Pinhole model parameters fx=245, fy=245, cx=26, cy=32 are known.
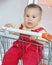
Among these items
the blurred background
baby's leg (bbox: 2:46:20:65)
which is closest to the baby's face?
baby's leg (bbox: 2:46:20:65)

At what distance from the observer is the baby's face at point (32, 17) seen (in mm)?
1334

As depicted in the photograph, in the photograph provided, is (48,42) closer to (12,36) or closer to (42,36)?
(42,36)

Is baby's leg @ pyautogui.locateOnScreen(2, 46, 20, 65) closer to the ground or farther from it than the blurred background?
closer to the ground

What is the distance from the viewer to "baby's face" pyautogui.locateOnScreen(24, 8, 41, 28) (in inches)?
52.5

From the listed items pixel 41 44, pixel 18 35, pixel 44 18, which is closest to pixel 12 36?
pixel 18 35

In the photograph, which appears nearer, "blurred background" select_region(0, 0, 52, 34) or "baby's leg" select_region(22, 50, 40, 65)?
"baby's leg" select_region(22, 50, 40, 65)

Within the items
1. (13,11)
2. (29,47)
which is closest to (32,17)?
(29,47)

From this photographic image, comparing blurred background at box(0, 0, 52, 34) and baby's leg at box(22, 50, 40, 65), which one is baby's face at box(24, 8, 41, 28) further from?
blurred background at box(0, 0, 52, 34)

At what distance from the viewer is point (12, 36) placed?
1.28 meters

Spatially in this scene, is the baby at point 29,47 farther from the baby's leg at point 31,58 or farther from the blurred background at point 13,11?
the blurred background at point 13,11

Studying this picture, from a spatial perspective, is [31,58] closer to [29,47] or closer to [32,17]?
[29,47]

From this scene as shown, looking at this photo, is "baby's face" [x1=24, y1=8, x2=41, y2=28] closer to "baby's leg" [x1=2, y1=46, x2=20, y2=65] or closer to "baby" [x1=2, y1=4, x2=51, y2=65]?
"baby" [x1=2, y1=4, x2=51, y2=65]

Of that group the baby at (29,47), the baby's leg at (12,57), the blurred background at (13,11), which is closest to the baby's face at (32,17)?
the baby at (29,47)

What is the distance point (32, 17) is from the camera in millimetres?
1340
